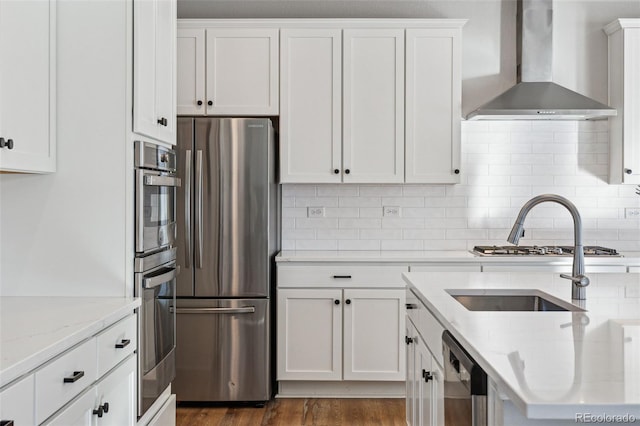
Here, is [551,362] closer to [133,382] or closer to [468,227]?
[133,382]

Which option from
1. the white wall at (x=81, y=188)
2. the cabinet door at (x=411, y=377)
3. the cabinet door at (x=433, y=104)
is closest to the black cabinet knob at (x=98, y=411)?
the white wall at (x=81, y=188)

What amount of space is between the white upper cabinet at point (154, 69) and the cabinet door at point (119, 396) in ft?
2.97

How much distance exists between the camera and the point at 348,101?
3918 millimetres

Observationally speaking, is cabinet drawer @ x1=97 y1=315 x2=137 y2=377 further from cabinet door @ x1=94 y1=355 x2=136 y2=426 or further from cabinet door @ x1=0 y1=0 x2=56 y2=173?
cabinet door @ x1=0 y1=0 x2=56 y2=173

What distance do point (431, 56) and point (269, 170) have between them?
52.8 inches

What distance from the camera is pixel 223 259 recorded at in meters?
3.57

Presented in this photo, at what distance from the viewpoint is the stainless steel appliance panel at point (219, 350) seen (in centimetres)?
358

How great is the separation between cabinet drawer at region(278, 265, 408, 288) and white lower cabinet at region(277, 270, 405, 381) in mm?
32

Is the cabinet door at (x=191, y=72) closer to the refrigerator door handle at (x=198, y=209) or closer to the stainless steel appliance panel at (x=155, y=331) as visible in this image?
the refrigerator door handle at (x=198, y=209)

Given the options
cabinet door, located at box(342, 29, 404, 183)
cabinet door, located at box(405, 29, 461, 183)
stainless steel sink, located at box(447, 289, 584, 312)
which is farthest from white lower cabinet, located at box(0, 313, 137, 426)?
cabinet door, located at box(405, 29, 461, 183)

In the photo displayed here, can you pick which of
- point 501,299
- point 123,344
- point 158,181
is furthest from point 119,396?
point 501,299

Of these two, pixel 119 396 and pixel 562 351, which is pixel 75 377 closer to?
pixel 119 396

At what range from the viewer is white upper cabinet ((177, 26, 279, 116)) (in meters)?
3.89

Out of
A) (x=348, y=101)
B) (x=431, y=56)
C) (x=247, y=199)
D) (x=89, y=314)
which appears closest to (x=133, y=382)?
(x=89, y=314)
